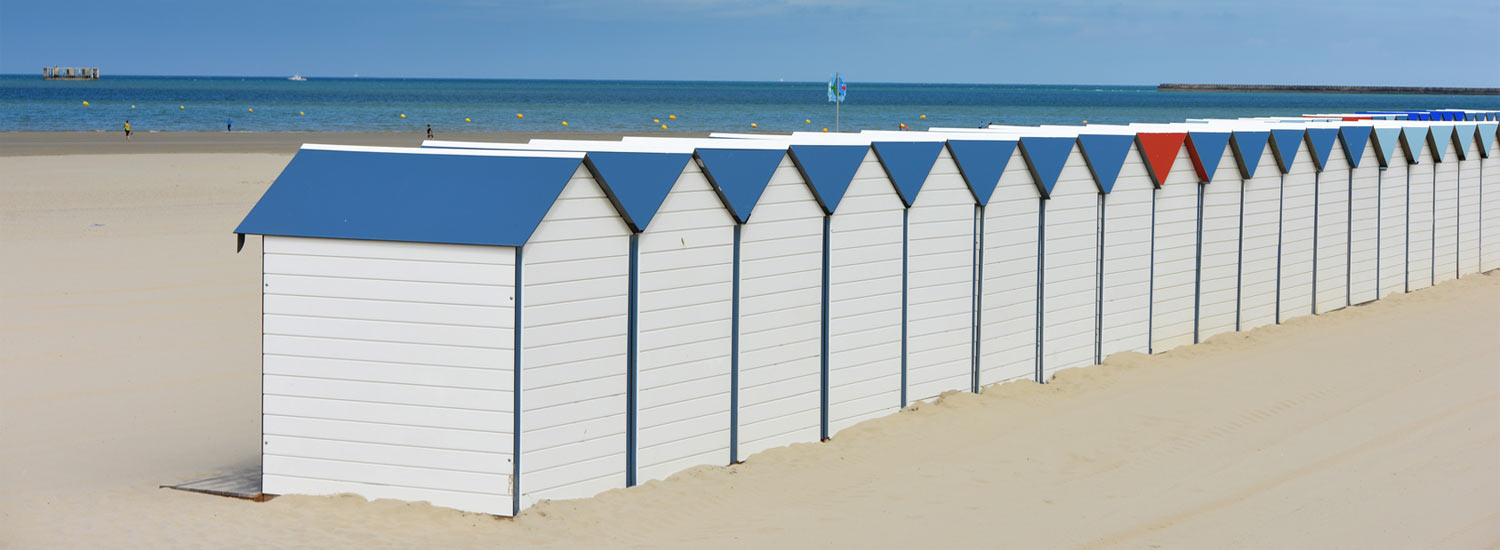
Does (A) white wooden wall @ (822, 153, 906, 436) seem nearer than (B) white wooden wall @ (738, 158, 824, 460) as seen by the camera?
No

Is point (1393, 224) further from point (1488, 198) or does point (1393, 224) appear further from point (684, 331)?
point (684, 331)

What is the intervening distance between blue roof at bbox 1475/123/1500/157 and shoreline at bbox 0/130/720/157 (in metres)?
23.2

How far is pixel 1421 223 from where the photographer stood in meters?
16.9

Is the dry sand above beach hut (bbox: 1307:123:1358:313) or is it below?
below

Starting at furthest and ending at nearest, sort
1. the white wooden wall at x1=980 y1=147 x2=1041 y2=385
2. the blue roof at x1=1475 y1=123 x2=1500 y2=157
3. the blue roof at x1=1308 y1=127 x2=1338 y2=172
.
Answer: the blue roof at x1=1475 y1=123 x2=1500 y2=157
the blue roof at x1=1308 y1=127 x2=1338 y2=172
the white wooden wall at x1=980 y1=147 x2=1041 y2=385

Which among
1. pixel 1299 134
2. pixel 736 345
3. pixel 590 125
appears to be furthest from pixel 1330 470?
pixel 590 125

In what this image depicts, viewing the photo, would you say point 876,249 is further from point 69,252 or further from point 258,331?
point 69,252

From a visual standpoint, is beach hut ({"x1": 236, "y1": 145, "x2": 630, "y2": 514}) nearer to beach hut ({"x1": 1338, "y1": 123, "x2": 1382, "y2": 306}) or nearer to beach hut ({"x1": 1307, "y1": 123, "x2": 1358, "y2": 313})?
beach hut ({"x1": 1307, "y1": 123, "x2": 1358, "y2": 313})

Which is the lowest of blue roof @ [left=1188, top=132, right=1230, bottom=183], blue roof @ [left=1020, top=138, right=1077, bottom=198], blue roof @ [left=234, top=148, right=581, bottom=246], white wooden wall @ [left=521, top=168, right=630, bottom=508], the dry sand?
the dry sand

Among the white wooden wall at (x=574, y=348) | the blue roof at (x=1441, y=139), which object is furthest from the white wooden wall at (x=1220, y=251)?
the white wooden wall at (x=574, y=348)

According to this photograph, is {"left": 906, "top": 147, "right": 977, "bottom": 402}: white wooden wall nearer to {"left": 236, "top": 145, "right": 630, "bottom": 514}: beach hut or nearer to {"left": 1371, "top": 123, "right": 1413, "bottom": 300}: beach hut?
{"left": 236, "top": 145, "right": 630, "bottom": 514}: beach hut

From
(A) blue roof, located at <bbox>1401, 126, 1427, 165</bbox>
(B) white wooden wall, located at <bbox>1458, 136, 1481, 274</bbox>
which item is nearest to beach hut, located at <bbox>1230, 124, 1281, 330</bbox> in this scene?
(A) blue roof, located at <bbox>1401, 126, 1427, 165</bbox>

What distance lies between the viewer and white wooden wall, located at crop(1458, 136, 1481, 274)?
1780cm

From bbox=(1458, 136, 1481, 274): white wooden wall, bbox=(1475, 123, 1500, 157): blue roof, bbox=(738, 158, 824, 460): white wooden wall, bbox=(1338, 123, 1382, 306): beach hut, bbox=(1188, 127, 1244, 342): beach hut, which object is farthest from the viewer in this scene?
bbox=(1475, 123, 1500, 157): blue roof
